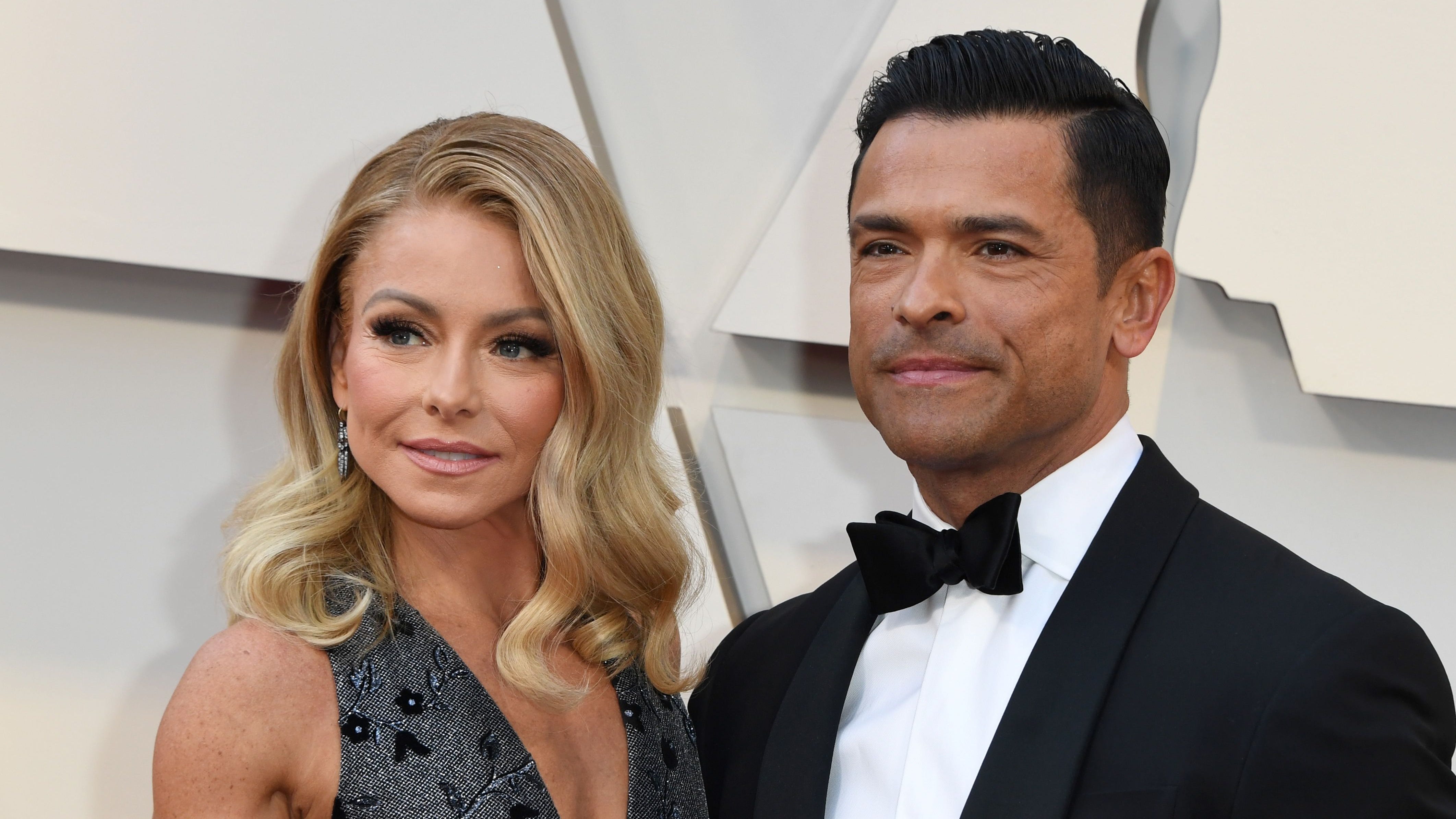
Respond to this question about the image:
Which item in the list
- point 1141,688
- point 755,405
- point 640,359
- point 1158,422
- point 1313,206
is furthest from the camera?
point 755,405

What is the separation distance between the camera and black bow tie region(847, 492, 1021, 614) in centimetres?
149

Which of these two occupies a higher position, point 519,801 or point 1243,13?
point 1243,13

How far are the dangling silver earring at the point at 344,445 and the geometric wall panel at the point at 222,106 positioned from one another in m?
0.66

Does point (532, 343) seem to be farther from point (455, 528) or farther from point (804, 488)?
point (804, 488)

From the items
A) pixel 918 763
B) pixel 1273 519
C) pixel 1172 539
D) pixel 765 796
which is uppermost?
pixel 1172 539

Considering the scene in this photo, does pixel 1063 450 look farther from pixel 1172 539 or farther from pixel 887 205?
pixel 887 205

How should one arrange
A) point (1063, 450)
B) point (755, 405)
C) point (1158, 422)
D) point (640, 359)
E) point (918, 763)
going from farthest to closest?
point (755, 405) < point (1158, 422) < point (640, 359) < point (1063, 450) < point (918, 763)

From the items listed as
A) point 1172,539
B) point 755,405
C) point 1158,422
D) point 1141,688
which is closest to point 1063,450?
point 1172,539

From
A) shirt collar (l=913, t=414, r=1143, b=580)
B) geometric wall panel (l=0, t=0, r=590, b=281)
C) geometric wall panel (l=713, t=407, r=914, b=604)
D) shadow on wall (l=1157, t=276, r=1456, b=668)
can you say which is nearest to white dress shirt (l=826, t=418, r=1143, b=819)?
shirt collar (l=913, t=414, r=1143, b=580)

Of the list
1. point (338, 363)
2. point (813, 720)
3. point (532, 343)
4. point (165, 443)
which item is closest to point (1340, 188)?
point (813, 720)

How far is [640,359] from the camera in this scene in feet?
5.65

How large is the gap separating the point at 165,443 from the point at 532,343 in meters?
1.06

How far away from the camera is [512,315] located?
156cm

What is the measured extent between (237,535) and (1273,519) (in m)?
1.67
